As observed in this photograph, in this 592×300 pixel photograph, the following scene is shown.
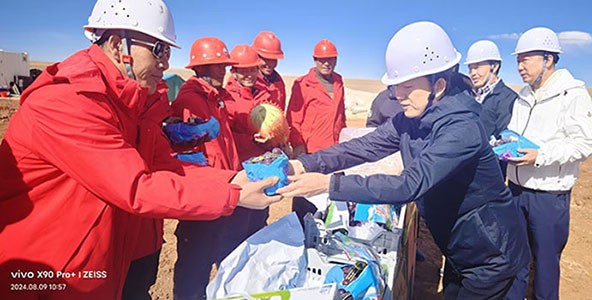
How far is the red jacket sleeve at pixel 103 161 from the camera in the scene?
1532 mm

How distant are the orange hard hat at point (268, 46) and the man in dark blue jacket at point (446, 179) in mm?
3141

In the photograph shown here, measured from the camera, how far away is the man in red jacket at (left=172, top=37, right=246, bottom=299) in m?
3.31

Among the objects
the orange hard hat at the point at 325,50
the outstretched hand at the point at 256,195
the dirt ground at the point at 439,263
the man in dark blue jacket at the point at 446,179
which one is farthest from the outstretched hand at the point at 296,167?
the orange hard hat at the point at 325,50

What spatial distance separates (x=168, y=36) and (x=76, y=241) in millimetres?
1137

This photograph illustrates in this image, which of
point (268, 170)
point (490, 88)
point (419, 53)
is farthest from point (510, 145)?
point (268, 170)

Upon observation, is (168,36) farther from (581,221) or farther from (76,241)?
(581,221)

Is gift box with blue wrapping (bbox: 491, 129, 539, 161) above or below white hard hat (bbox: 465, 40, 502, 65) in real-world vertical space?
below

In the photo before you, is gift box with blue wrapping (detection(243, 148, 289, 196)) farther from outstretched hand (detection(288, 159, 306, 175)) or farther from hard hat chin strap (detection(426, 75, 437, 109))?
hard hat chin strap (detection(426, 75, 437, 109))

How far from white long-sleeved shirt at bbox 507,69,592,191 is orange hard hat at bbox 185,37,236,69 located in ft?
9.78

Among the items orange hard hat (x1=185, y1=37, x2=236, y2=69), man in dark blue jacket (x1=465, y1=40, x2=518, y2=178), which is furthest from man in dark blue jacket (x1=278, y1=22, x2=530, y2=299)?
man in dark blue jacket (x1=465, y1=40, x2=518, y2=178)

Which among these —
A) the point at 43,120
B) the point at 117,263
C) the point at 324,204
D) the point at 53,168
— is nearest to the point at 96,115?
the point at 43,120

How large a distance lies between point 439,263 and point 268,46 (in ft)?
12.9

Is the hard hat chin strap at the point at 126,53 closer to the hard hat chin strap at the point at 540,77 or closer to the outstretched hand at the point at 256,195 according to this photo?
the outstretched hand at the point at 256,195

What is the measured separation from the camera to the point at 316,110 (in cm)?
550
